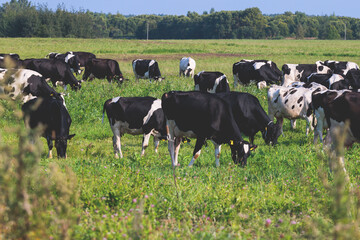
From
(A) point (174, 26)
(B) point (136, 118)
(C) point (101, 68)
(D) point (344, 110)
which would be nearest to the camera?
(D) point (344, 110)

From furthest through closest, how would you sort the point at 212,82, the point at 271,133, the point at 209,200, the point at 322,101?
the point at 212,82 → the point at 271,133 → the point at 322,101 → the point at 209,200

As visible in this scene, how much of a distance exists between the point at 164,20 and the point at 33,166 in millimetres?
160715

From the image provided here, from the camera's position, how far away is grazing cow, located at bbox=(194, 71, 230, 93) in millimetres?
18344

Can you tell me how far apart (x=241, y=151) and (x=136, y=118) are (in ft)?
10.4

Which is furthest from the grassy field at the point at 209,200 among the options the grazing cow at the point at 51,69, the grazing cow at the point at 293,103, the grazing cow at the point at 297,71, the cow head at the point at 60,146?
the grazing cow at the point at 51,69

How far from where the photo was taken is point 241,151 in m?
9.05

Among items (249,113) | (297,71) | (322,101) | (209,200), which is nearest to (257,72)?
(297,71)

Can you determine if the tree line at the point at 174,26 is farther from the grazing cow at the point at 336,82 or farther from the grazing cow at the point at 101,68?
the grazing cow at the point at 336,82

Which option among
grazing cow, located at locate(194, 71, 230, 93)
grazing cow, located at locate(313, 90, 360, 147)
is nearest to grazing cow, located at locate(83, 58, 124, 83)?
grazing cow, located at locate(194, 71, 230, 93)

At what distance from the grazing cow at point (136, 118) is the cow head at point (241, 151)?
2375 mm

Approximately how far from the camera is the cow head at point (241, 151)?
8.99 metres

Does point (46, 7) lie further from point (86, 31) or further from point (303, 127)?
point (303, 127)

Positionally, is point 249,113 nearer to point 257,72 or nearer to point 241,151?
point 241,151

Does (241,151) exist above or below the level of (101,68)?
below
